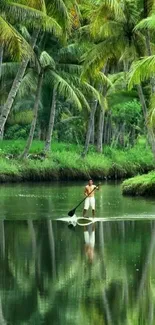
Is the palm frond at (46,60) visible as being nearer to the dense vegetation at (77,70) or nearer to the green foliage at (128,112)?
the dense vegetation at (77,70)

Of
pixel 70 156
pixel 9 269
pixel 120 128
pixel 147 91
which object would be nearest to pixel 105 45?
pixel 70 156

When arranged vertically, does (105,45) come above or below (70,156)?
above

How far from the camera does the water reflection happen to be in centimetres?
1211

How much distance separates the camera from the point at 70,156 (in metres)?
51.5

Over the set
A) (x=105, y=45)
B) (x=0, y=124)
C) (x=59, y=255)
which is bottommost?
(x=59, y=255)

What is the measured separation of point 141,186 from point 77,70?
1406 cm

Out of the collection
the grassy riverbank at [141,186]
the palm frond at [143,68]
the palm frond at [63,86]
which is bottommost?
the grassy riverbank at [141,186]

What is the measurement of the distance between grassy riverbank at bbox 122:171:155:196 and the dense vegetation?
1685 millimetres

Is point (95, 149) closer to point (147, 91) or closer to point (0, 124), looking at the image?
point (147, 91)

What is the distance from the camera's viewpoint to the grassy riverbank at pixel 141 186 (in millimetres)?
36531

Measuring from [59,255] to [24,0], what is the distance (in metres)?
17.0

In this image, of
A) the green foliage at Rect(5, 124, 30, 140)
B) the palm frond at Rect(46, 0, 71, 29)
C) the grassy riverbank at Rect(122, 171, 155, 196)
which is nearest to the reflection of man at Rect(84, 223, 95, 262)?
the grassy riverbank at Rect(122, 171, 155, 196)

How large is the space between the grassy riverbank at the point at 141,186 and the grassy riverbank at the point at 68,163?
9.62 m

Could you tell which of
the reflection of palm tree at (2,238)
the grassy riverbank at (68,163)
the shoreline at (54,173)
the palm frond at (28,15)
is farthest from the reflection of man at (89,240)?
the grassy riverbank at (68,163)
